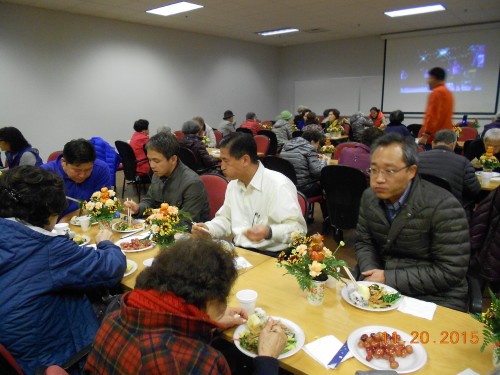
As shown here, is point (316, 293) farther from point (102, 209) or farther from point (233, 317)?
point (102, 209)

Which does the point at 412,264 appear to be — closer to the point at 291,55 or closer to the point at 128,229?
the point at 128,229

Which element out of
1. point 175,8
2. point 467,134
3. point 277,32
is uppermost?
point 277,32

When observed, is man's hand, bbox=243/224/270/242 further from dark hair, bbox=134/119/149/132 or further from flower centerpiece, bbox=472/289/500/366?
dark hair, bbox=134/119/149/132

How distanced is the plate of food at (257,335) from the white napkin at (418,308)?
468 millimetres

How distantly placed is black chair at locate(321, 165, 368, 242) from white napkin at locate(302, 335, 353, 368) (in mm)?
2301

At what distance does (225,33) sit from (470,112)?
22.8 ft

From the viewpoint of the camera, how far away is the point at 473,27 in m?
8.82

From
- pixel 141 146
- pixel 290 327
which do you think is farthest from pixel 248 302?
pixel 141 146

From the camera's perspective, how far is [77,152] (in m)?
2.59

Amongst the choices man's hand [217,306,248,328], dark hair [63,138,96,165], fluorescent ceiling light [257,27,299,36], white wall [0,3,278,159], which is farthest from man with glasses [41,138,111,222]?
fluorescent ceiling light [257,27,299,36]

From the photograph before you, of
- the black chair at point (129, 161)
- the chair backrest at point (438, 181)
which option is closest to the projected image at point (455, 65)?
the chair backrest at point (438, 181)

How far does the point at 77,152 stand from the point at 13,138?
1901mm

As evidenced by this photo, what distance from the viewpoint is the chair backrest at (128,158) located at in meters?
5.48

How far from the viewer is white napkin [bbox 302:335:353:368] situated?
1.18 meters
